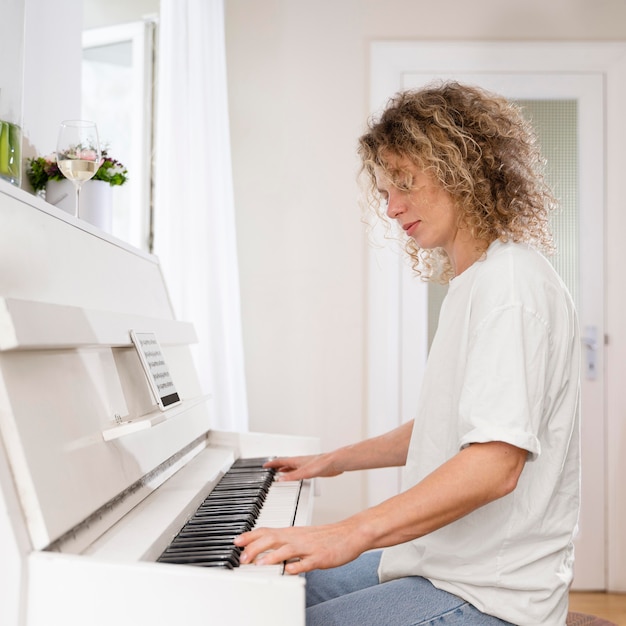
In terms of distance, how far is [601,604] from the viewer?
3070 mm

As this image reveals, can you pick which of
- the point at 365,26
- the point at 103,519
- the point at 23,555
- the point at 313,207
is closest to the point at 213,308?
the point at 313,207

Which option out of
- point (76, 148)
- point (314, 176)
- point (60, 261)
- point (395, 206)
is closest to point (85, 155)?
point (76, 148)

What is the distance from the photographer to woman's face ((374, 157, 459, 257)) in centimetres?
136

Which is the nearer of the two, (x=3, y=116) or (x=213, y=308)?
(x=3, y=116)

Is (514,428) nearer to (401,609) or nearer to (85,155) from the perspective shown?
(401,609)

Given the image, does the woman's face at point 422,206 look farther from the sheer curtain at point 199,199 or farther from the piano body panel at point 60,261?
the sheer curtain at point 199,199

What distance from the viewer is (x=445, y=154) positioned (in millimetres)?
1325

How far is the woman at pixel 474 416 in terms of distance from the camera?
1.08 meters

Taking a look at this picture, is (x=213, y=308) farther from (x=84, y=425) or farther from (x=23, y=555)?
(x=23, y=555)

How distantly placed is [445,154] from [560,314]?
0.36 metres

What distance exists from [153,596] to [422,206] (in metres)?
0.84

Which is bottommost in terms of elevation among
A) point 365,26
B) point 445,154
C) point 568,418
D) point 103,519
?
point 103,519

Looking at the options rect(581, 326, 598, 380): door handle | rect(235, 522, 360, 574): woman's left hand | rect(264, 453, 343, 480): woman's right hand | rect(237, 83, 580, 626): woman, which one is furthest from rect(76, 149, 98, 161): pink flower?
rect(581, 326, 598, 380): door handle

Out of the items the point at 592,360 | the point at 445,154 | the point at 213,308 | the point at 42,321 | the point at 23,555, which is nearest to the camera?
the point at 23,555
